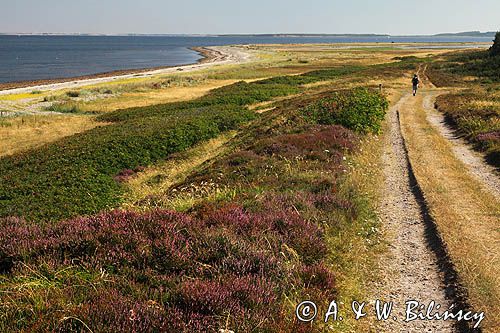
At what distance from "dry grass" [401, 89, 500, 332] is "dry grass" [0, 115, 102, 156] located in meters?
33.7

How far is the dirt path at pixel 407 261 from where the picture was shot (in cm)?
739

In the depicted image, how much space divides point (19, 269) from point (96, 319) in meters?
2.74

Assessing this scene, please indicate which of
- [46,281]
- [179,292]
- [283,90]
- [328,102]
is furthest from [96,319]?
[283,90]

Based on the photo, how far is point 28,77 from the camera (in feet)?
383

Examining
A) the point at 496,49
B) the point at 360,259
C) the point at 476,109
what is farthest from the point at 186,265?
the point at 496,49

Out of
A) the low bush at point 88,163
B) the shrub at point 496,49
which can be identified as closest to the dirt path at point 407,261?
the low bush at point 88,163

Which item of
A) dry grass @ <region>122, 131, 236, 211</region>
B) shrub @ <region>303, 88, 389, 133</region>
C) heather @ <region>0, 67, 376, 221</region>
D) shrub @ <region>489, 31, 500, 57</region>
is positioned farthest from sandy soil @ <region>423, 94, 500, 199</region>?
shrub @ <region>489, 31, 500, 57</region>

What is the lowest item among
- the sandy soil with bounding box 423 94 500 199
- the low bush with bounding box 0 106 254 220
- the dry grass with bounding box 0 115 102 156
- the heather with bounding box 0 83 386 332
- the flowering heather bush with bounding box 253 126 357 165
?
the dry grass with bounding box 0 115 102 156

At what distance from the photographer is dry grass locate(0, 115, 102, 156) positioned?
129 feet

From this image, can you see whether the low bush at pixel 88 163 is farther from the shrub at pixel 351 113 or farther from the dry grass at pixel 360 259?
the dry grass at pixel 360 259

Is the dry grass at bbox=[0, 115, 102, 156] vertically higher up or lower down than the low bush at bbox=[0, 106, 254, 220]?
lower down

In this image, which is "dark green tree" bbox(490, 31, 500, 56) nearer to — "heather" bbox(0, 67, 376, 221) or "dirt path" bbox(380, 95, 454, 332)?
"heather" bbox(0, 67, 376, 221)

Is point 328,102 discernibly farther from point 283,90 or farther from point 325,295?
point 283,90

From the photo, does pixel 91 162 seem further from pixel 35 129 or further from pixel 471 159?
pixel 35 129
